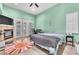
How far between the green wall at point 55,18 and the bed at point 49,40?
111mm

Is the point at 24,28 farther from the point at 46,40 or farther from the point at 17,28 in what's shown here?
the point at 46,40

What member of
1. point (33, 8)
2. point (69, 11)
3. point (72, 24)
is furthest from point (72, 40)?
point (33, 8)

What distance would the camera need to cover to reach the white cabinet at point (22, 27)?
1.95 m

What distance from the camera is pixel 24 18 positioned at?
1963 mm

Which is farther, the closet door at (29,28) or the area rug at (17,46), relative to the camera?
the closet door at (29,28)

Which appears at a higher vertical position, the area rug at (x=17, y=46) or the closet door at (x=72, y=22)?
the closet door at (x=72, y=22)

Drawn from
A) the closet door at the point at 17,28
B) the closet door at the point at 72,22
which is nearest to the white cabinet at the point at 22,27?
the closet door at the point at 17,28

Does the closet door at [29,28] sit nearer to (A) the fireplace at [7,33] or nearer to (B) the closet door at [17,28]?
Result: (B) the closet door at [17,28]

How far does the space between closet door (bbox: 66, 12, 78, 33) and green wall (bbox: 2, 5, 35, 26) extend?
66cm

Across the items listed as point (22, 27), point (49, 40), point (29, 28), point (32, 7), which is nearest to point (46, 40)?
point (49, 40)

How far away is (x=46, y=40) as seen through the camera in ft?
6.28

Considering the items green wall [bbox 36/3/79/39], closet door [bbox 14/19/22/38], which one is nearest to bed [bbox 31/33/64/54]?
green wall [bbox 36/3/79/39]

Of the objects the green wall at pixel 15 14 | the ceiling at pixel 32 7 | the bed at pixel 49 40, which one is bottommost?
the bed at pixel 49 40

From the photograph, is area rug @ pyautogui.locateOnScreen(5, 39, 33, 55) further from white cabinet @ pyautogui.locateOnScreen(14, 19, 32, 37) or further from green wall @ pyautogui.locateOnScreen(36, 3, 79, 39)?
green wall @ pyautogui.locateOnScreen(36, 3, 79, 39)
